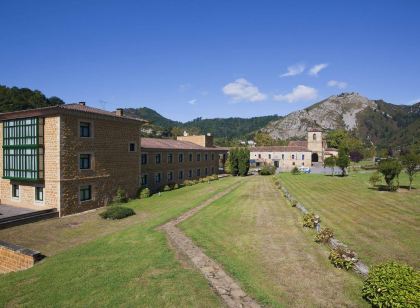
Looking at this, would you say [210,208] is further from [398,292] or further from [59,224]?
[398,292]

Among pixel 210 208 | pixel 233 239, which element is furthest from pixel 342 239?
pixel 210 208

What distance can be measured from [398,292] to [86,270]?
1117 centimetres

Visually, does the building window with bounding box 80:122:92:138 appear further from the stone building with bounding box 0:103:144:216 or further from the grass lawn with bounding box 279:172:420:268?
the grass lawn with bounding box 279:172:420:268

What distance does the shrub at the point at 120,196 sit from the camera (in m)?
32.3

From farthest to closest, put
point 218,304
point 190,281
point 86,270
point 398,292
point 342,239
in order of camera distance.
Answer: point 342,239
point 86,270
point 190,281
point 218,304
point 398,292

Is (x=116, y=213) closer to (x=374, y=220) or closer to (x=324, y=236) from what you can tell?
(x=324, y=236)

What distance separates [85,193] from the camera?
29.0m

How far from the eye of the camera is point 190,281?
33.6ft

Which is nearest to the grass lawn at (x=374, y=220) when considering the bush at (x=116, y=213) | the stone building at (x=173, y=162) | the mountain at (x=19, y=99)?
the bush at (x=116, y=213)

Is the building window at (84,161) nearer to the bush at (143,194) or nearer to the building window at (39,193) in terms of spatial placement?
the building window at (39,193)

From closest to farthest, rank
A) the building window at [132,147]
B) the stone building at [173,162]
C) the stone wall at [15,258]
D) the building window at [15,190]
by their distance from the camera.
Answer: the stone wall at [15,258], the building window at [15,190], the building window at [132,147], the stone building at [173,162]

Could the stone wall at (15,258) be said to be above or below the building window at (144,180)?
below

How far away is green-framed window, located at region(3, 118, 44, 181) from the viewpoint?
2700cm

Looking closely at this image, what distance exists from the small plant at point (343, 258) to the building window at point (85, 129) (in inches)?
970
